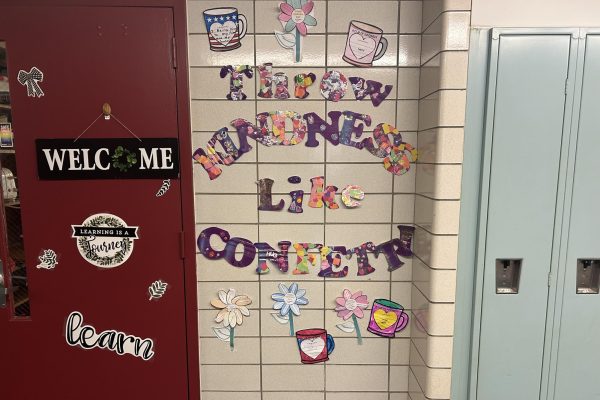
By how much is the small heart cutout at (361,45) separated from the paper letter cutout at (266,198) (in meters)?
0.77

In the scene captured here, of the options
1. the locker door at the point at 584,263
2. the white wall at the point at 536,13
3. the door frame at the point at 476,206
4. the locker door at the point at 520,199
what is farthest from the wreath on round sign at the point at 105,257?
the locker door at the point at 584,263

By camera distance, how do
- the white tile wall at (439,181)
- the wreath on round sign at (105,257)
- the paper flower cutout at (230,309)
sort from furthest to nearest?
the paper flower cutout at (230,309)
the wreath on round sign at (105,257)
the white tile wall at (439,181)

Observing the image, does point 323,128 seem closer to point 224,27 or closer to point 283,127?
point 283,127

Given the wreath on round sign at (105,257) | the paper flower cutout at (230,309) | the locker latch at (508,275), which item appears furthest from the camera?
the paper flower cutout at (230,309)

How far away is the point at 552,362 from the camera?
1.65 metres

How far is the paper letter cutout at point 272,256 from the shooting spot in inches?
71.2

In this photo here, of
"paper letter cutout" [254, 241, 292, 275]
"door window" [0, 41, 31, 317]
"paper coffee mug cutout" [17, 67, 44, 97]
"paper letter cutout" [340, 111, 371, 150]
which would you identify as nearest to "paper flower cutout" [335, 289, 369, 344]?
"paper letter cutout" [254, 241, 292, 275]

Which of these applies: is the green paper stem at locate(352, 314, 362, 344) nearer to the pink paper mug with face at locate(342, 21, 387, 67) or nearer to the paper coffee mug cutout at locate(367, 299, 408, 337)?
the paper coffee mug cutout at locate(367, 299, 408, 337)

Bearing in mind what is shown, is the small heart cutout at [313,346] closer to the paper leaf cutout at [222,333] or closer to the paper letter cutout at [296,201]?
the paper leaf cutout at [222,333]

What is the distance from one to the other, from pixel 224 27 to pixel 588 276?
82.3 inches

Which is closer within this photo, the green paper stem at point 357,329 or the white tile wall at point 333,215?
the white tile wall at point 333,215

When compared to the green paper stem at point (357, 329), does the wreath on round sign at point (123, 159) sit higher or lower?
higher

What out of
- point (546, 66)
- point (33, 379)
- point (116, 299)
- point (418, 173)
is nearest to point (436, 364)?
point (418, 173)

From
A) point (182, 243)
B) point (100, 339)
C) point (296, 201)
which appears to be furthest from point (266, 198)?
point (100, 339)
